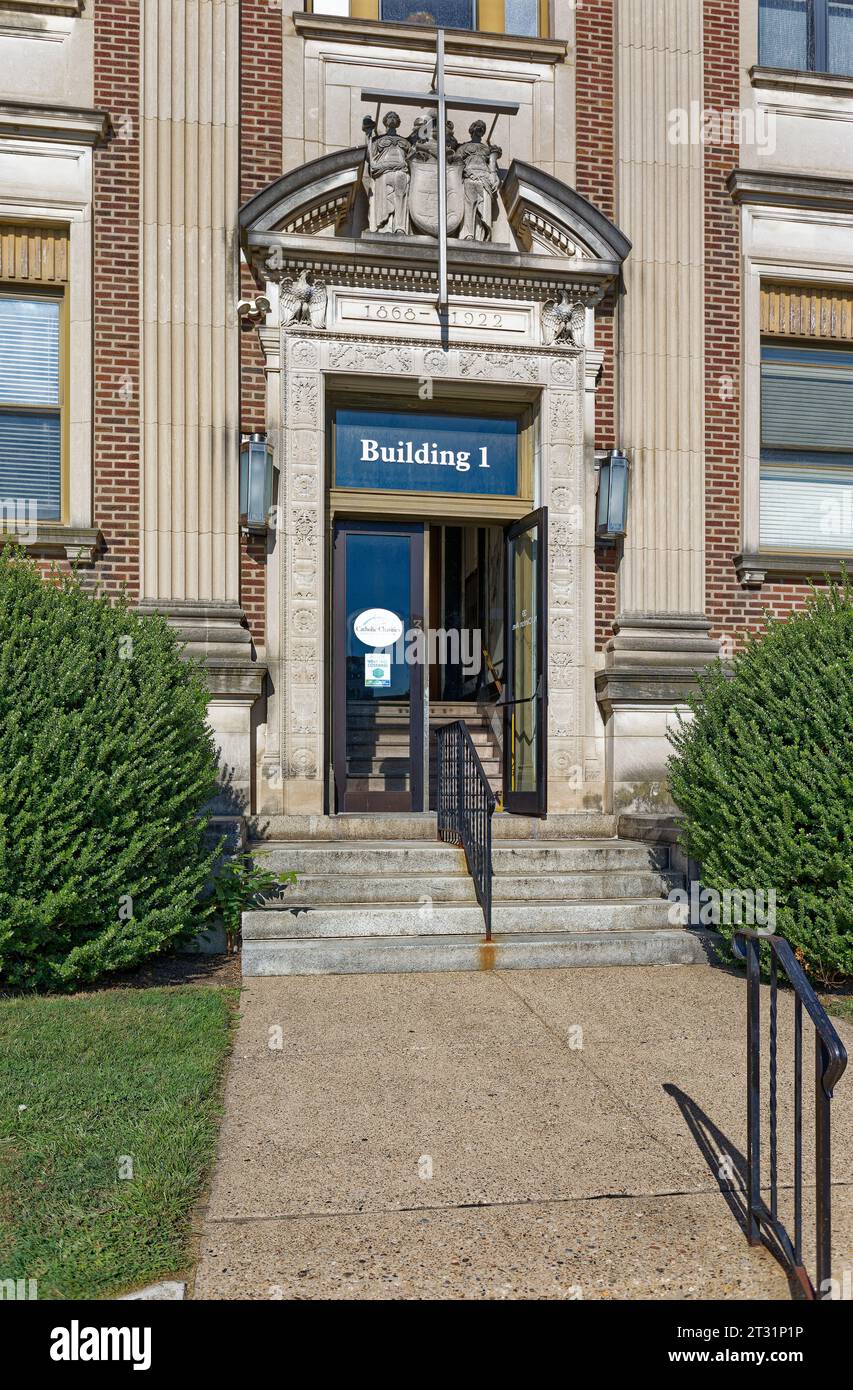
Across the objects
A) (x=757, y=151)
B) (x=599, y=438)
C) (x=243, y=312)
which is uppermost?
(x=757, y=151)

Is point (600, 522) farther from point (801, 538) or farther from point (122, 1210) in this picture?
point (122, 1210)

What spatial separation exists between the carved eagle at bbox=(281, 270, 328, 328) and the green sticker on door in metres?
2.93

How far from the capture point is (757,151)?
35.4 feet

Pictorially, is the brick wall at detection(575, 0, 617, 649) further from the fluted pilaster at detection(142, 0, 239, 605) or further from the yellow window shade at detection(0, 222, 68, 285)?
the yellow window shade at detection(0, 222, 68, 285)

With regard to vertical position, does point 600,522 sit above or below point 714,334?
below

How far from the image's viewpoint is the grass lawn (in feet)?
11.0

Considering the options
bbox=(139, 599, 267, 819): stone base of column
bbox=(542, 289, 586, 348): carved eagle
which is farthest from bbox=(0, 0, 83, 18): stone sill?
bbox=(139, 599, 267, 819): stone base of column

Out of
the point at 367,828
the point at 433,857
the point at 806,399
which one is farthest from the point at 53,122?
the point at 806,399

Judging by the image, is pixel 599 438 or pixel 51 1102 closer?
pixel 51 1102

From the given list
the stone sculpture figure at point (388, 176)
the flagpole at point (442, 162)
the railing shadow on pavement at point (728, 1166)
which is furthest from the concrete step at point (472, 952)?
the stone sculpture figure at point (388, 176)

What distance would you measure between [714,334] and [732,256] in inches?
30.9

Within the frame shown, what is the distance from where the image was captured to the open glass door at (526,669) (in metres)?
9.85

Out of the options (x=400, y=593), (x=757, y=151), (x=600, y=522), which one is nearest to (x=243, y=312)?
(x=400, y=593)

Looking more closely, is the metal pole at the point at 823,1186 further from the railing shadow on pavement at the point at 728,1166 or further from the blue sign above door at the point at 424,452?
the blue sign above door at the point at 424,452
